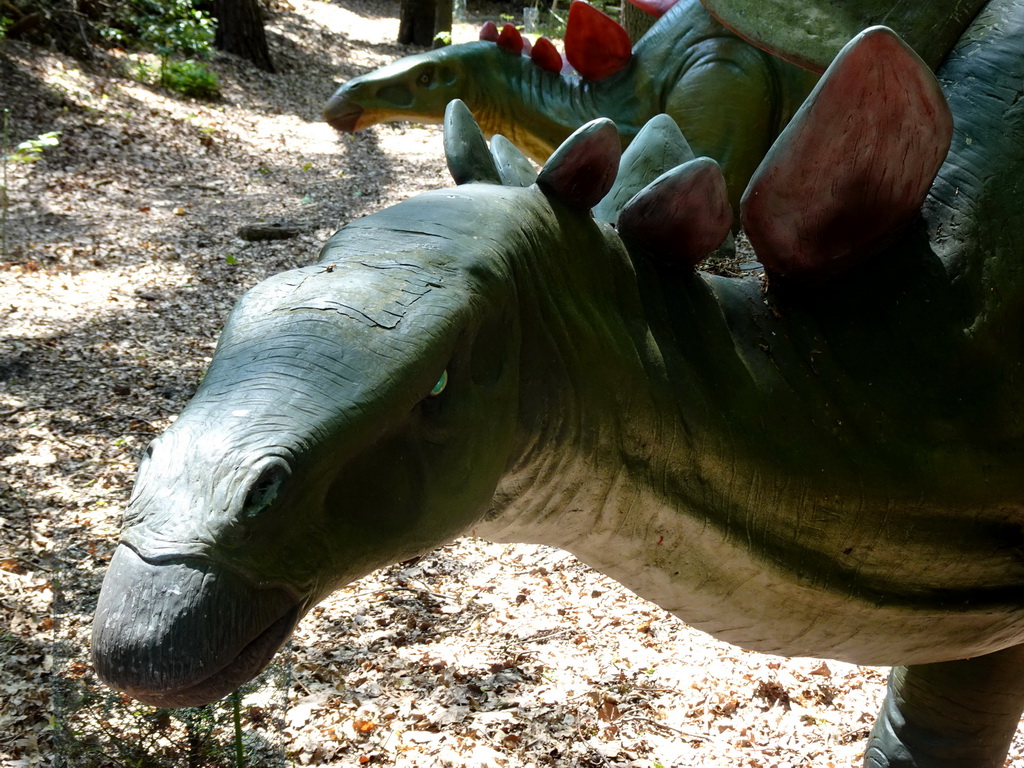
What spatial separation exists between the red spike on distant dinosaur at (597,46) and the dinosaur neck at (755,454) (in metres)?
3.34

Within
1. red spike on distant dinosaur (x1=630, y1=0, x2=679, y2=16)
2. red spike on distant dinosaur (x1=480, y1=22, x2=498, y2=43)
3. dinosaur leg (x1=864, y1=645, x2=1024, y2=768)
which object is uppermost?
red spike on distant dinosaur (x1=630, y1=0, x2=679, y2=16)

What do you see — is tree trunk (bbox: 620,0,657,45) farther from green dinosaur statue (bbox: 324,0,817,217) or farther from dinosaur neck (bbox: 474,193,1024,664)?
dinosaur neck (bbox: 474,193,1024,664)

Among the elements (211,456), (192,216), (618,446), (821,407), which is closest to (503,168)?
(618,446)

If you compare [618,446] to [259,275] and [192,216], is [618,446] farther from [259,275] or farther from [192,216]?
[192,216]

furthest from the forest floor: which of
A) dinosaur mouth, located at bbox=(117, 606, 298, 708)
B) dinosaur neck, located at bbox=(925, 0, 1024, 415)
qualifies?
dinosaur neck, located at bbox=(925, 0, 1024, 415)

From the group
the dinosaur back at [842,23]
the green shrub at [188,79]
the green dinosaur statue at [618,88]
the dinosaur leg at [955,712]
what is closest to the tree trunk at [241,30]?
the green shrub at [188,79]

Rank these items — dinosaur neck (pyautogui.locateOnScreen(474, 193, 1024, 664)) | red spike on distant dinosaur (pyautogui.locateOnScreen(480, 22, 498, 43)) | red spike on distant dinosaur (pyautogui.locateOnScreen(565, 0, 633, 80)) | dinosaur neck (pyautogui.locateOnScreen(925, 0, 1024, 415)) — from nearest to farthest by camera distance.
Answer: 1. dinosaur neck (pyautogui.locateOnScreen(474, 193, 1024, 664))
2. dinosaur neck (pyautogui.locateOnScreen(925, 0, 1024, 415))
3. red spike on distant dinosaur (pyautogui.locateOnScreen(565, 0, 633, 80))
4. red spike on distant dinosaur (pyautogui.locateOnScreen(480, 22, 498, 43))

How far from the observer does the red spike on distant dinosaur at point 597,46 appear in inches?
183

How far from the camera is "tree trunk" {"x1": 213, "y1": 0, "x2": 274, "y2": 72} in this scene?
1370 centimetres

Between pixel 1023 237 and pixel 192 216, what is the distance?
25.9ft

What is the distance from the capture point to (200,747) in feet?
9.70

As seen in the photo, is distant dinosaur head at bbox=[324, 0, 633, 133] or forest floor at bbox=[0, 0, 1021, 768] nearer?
forest floor at bbox=[0, 0, 1021, 768]

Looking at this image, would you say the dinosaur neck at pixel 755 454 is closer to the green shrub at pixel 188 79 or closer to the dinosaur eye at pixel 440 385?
the dinosaur eye at pixel 440 385

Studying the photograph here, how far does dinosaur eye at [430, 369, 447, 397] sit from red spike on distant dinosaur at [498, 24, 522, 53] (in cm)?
420
